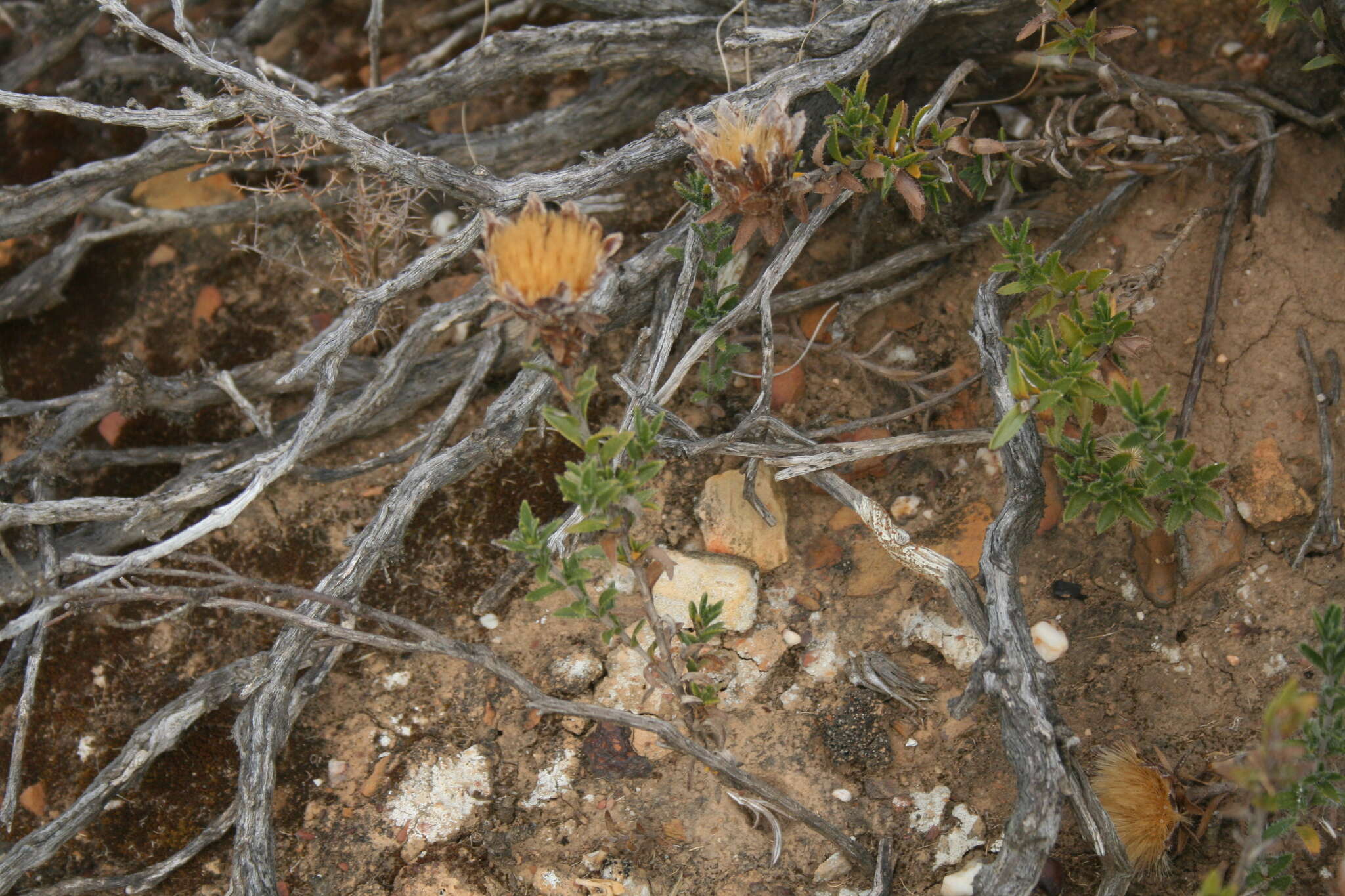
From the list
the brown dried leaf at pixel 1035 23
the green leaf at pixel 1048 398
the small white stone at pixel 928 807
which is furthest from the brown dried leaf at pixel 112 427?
the brown dried leaf at pixel 1035 23

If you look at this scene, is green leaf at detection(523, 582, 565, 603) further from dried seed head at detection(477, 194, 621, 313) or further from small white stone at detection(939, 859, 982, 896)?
small white stone at detection(939, 859, 982, 896)

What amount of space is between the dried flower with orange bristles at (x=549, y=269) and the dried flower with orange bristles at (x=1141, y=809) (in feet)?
4.73

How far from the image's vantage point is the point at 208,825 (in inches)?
100

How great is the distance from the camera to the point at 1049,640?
2.46m

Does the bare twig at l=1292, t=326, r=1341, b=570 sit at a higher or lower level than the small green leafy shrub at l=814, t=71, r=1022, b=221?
lower

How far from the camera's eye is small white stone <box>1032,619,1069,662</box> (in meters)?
2.44

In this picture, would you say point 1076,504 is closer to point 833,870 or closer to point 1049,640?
point 1049,640

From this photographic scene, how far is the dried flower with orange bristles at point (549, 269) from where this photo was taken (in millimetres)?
1773

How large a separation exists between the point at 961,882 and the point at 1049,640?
613mm

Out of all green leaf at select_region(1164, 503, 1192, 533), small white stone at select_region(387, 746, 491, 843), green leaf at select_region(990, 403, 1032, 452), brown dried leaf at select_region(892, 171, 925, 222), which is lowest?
small white stone at select_region(387, 746, 491, 843)

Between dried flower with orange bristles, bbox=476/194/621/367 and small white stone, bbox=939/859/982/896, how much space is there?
142cm

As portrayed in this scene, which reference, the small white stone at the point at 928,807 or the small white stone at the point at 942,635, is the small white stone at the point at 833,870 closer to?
the small white stone at the point at 928,807

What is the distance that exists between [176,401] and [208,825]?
48.4 inches

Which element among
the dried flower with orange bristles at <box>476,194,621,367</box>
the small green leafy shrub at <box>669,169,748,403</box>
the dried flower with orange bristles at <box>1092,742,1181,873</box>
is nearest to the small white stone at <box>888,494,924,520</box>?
the small green leafy shrub at <box>669,169,748,403</box>
